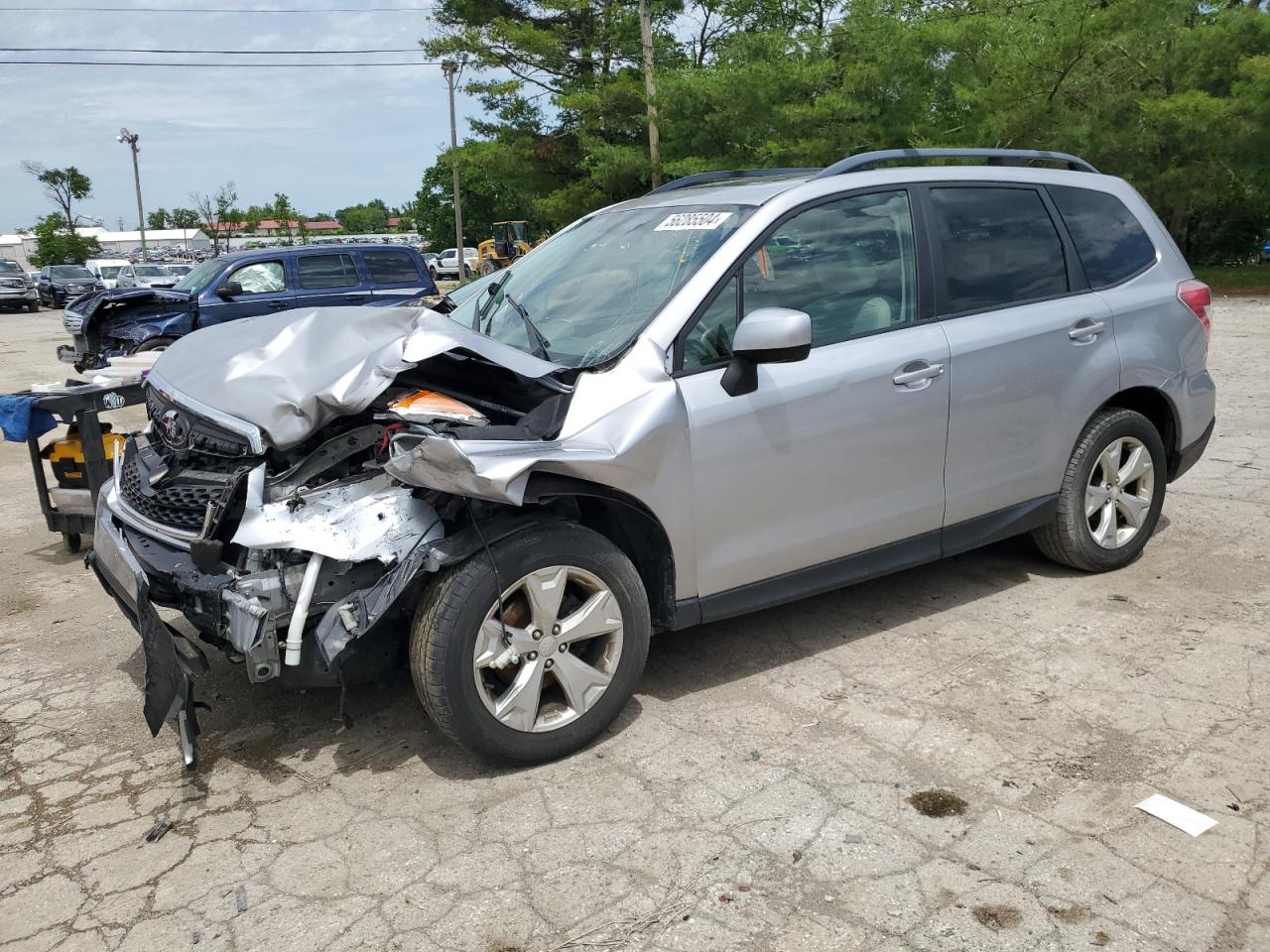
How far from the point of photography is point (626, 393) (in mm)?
3465

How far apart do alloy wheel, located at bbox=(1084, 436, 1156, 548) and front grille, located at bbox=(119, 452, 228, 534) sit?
376cm

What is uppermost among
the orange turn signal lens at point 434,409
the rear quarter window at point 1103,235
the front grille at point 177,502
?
the rear quarter window at point 1103,235

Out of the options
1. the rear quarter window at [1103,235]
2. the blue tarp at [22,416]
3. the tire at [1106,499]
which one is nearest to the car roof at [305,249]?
the blue tarp at [22,416]

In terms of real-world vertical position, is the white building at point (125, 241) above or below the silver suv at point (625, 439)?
above

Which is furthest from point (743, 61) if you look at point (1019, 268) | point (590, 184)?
point (1019, 268)

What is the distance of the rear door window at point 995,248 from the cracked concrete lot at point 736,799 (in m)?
1.41

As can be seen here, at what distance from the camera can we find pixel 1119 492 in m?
4.95

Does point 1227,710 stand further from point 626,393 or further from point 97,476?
point 97,476

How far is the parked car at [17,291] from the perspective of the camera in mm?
33250

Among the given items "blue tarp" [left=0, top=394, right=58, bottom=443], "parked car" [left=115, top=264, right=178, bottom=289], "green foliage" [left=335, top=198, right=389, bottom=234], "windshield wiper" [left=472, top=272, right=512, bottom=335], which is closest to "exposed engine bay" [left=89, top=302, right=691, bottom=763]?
"windshield wiper" [left=472, top=272, right=512, bottom=335]

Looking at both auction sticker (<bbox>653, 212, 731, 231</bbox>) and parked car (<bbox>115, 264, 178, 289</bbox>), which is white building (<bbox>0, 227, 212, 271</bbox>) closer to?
parked car (<bbox>115, 264, 178, 289</bbox>)

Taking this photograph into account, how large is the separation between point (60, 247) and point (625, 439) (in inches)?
2611

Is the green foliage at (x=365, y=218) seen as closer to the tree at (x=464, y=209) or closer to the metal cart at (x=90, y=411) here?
the tree at (x=464, y=209)

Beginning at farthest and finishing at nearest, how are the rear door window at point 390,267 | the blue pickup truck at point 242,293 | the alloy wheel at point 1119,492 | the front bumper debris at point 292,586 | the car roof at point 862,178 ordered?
1. the rear door window at point 390,267
2. the blue pickup truck at point 242,293
3. the alloy wheel at point 1119,492
4. the car roof at point 862,178
5. the front bumper debris at point 292,586
